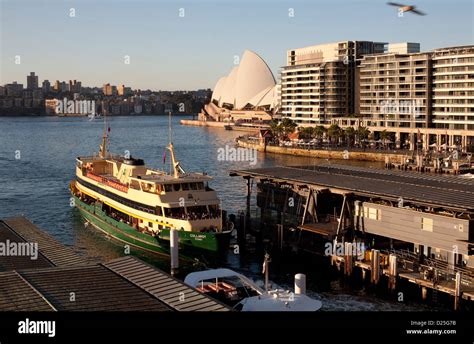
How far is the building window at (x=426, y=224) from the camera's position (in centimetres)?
1420

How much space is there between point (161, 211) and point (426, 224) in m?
6.57

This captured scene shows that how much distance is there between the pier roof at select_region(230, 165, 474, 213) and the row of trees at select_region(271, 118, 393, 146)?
108ft

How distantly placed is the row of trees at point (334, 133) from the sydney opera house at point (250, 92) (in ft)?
90.9

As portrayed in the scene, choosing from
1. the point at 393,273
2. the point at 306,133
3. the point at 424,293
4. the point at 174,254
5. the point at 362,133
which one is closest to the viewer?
the point at 424,293

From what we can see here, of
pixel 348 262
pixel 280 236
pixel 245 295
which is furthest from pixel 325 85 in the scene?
pixel 245 295

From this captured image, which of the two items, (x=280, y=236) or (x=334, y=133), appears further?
(x=334, y=133)

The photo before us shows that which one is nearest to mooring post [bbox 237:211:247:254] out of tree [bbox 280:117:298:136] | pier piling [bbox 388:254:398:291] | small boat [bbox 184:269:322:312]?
pier piling [bbox 388:254:398:291]

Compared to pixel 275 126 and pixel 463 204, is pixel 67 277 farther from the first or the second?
pixel 275 126

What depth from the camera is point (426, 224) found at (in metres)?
14.3

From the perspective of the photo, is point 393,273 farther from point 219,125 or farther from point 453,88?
point 219,125

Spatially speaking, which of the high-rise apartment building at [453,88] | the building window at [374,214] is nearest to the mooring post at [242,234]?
the building window at [374,214]

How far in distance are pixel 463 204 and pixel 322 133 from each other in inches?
1799
